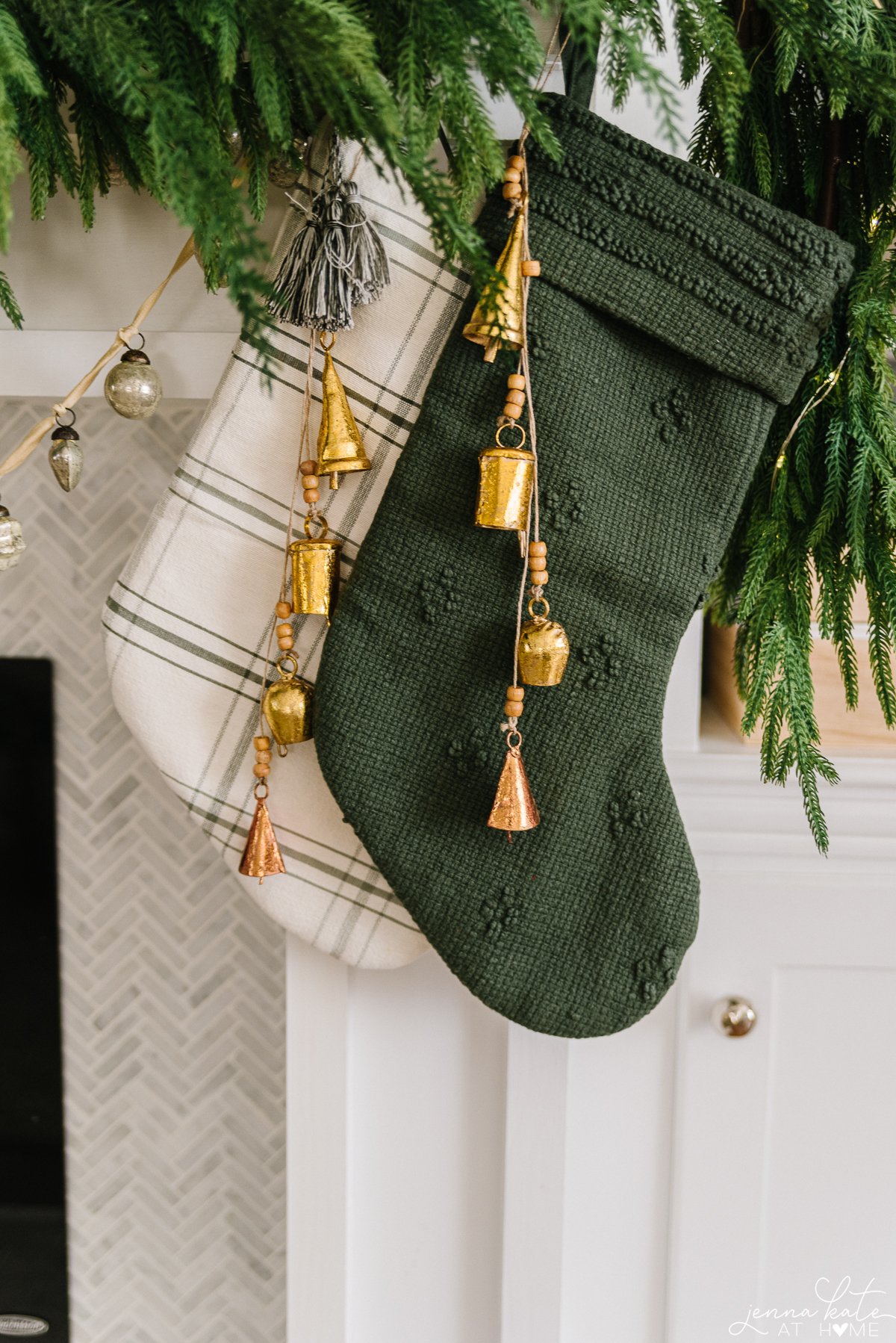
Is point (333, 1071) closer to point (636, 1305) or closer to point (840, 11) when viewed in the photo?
point (636, 1305)

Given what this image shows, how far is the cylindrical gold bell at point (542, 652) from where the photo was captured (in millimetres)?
615

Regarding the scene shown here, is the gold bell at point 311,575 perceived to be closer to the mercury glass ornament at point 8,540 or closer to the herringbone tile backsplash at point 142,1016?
the mercury glass ornament at point 8,540

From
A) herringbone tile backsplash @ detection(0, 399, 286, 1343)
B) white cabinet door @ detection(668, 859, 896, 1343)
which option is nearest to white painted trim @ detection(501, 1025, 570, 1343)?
white cabinet door @ detection(668, 859, 896, 1343)

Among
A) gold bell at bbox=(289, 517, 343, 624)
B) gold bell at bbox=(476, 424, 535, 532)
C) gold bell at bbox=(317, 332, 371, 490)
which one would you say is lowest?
gold bell at bbox=(289, 517, 343, 624)

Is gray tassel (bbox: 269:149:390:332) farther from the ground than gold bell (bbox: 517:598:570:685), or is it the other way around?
gray tassel (bbox: 269:149:390:332)

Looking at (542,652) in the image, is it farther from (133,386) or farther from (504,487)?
(133,386)

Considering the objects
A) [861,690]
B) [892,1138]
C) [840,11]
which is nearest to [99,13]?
[840,11]

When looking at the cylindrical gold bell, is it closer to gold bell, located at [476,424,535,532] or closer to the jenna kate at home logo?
gold bell, located at [476,424,535,532]

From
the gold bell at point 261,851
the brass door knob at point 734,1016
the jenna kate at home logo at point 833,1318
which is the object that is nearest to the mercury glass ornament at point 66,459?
the gold bell at point 261,851

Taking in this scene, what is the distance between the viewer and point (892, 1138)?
2.96ft

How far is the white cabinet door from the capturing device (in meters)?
0.88

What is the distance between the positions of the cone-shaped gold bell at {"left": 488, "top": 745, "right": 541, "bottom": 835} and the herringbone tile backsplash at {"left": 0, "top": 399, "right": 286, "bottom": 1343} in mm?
421

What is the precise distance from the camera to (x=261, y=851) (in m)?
0.69

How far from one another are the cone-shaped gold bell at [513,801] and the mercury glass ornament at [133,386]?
1.21ft
